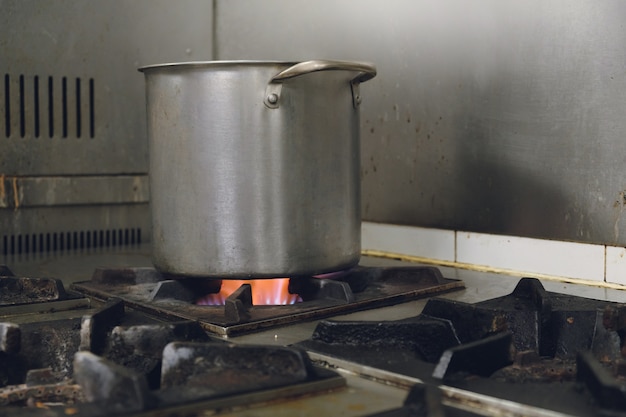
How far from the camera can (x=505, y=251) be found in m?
1.38

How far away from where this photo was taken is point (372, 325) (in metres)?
0.85

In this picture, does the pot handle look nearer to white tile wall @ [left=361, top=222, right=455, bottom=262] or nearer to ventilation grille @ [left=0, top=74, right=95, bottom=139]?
white tile wall @ [left=361, top=222, right=455, bottom=262]

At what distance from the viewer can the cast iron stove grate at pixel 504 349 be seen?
0.67 meters

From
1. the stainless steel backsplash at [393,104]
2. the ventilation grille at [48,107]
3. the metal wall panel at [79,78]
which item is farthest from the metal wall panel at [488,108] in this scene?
the ventilation grille at [48,107]

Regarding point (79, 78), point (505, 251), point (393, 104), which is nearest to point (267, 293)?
point (505, 251)

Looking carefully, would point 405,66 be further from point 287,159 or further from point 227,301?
point 227,301

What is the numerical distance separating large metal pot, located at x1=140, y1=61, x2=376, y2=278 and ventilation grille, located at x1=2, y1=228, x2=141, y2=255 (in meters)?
0.67

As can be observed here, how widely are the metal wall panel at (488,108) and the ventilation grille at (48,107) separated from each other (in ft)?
1.59

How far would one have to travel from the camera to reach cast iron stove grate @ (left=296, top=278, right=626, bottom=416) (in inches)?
26.2

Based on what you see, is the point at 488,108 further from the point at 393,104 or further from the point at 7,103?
the point at 7,103

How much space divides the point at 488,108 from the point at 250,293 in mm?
Result: 636

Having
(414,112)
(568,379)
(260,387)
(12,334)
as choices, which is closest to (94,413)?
(260,387)

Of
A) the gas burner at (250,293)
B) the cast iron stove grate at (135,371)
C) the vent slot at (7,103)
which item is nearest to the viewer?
the cast iron stove grate at (135,371)

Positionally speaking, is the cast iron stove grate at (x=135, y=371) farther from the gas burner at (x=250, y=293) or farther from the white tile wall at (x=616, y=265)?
the white tile wall at (x=616, y=265)
